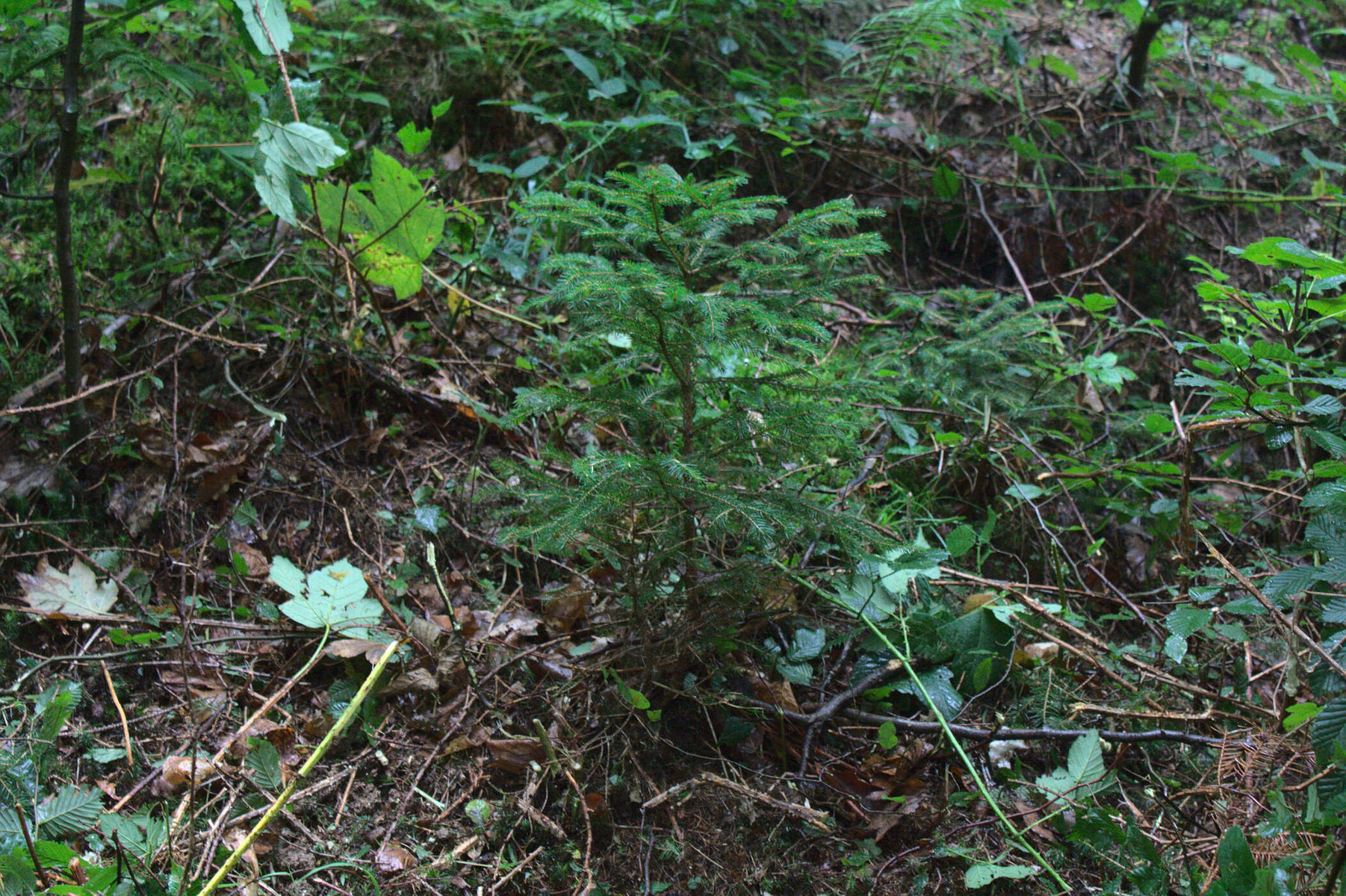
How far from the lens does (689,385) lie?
1.86 meters

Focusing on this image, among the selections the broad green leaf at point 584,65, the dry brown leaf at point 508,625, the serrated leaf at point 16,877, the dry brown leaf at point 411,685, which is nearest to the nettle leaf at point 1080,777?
the dry brown leaf at point 508,625

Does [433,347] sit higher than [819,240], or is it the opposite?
[819,240]

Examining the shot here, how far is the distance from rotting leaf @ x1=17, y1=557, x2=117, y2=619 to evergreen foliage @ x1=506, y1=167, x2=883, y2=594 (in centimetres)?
120

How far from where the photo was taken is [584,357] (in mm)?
3014

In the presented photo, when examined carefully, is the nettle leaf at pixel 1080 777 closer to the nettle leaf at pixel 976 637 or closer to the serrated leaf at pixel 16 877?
the nettle leaf at pixel 976 637

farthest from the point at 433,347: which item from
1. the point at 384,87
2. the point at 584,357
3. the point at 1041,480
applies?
the point at 1041,480

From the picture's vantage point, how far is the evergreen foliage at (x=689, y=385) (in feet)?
5.39

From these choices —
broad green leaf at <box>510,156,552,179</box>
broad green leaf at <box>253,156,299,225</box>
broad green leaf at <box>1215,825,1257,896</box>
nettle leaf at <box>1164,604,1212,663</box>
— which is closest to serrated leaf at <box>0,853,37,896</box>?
broad green leaf at <box>253,156,299,225</box>

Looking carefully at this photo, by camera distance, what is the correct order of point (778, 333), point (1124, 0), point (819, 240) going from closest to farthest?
point (819, 240) → point (778, 333) → point (1124, 0)

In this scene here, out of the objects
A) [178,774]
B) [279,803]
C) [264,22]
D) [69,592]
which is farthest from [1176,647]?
[69,592]

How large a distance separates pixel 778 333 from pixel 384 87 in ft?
9.36

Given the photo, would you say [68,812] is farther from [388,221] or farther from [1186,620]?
[1186,620]

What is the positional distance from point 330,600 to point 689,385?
42.1 inches

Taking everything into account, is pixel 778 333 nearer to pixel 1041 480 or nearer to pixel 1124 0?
pixel 1041 480
